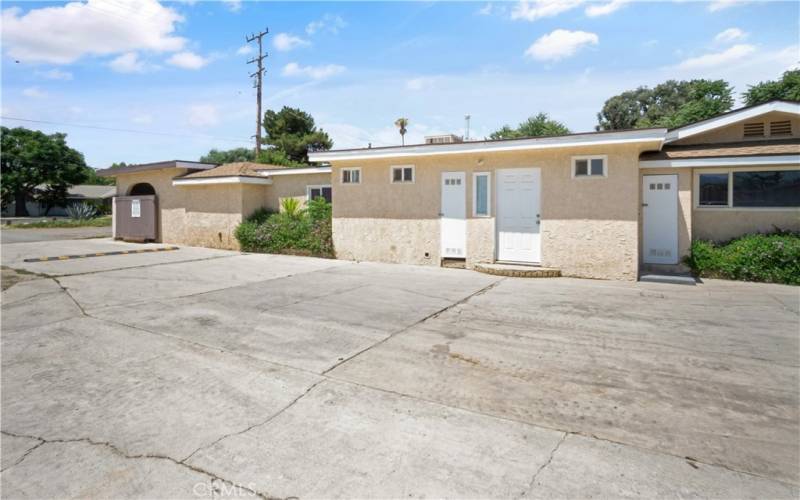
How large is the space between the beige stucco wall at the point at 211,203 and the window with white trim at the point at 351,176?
7.04ft

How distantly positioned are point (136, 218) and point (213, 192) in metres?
5.60

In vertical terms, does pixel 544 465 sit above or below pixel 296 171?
below

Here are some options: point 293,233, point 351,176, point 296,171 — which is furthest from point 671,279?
point 296,171

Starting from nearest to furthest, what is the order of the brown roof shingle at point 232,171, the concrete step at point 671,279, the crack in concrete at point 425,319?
the crack in concrete at point 425,319 < the concrete step at point 671,279 < the brown roof shingle at point 232,171

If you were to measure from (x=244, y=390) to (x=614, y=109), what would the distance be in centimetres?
5674

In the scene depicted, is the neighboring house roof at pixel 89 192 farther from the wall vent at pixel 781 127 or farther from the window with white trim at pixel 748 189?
the wall vent at pixel 781 127

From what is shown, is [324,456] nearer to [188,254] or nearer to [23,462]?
[23,462]

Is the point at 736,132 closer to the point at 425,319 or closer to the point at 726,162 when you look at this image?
the point at 726,162

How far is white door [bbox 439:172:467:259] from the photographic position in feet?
39.4

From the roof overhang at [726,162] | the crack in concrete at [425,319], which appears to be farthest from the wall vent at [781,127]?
the crack in concrete at [425,319]

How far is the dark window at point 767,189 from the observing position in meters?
10.5

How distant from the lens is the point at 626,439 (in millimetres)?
3326

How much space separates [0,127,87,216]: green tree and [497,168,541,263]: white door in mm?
51541

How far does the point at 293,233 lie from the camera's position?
15.0 m
